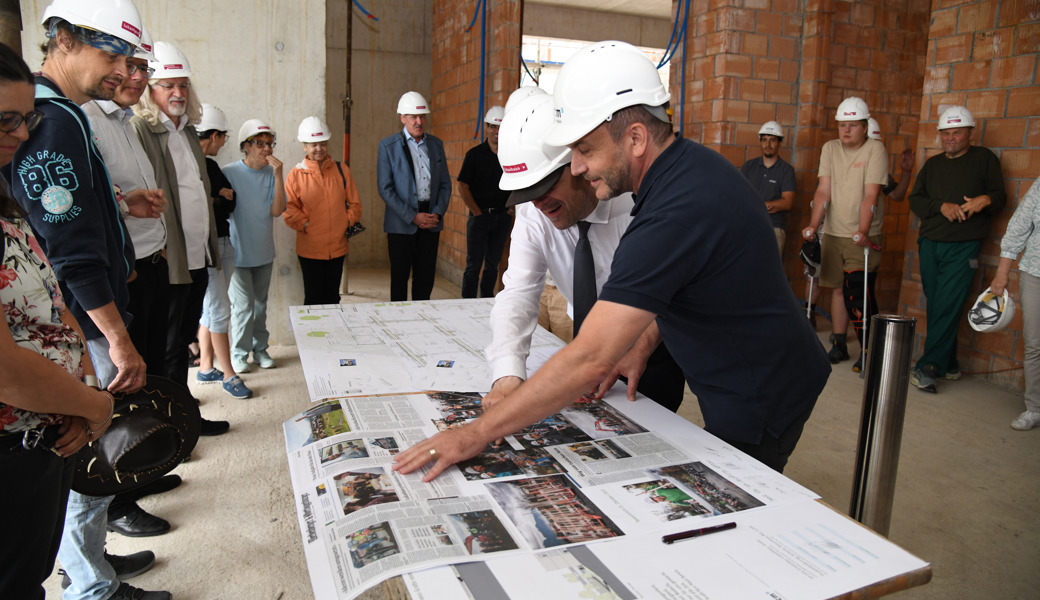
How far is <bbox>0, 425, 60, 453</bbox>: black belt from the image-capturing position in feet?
3.85

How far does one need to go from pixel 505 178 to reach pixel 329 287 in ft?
9.45

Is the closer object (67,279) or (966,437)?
(67,279)

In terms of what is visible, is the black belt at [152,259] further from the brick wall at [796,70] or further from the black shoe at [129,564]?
the brick wall at [796,70]

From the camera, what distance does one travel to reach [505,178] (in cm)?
178

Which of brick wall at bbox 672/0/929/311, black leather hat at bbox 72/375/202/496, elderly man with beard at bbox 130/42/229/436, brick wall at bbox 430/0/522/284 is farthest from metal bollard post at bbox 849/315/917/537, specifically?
brick wall at bbox 430/0/522/284

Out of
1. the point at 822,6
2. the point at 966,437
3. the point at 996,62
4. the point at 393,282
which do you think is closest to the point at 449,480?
the point at 966,437

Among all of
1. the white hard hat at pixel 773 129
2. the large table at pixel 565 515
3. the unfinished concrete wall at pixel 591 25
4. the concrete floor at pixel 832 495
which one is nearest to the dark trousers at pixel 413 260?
the concrete floor at pixel 832 495

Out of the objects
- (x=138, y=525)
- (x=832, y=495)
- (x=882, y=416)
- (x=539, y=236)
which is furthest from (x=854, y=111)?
(x=138, y=525)

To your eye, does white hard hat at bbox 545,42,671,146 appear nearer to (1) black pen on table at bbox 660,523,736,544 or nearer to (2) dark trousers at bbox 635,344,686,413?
(1) black pen on table at bbox 660,523,736,544

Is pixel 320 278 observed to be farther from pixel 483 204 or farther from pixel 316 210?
pixel 483 204

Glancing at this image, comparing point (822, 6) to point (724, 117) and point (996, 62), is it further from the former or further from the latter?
point (996, 62)

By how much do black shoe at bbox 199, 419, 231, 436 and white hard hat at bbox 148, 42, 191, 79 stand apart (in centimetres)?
160

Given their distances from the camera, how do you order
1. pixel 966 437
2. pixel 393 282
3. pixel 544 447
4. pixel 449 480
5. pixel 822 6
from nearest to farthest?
pixel 449 480, pixel 544 447, pixel 966 437, pixel 393 282, pixel 822 6

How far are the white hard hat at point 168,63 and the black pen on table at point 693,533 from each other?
2914 mm
